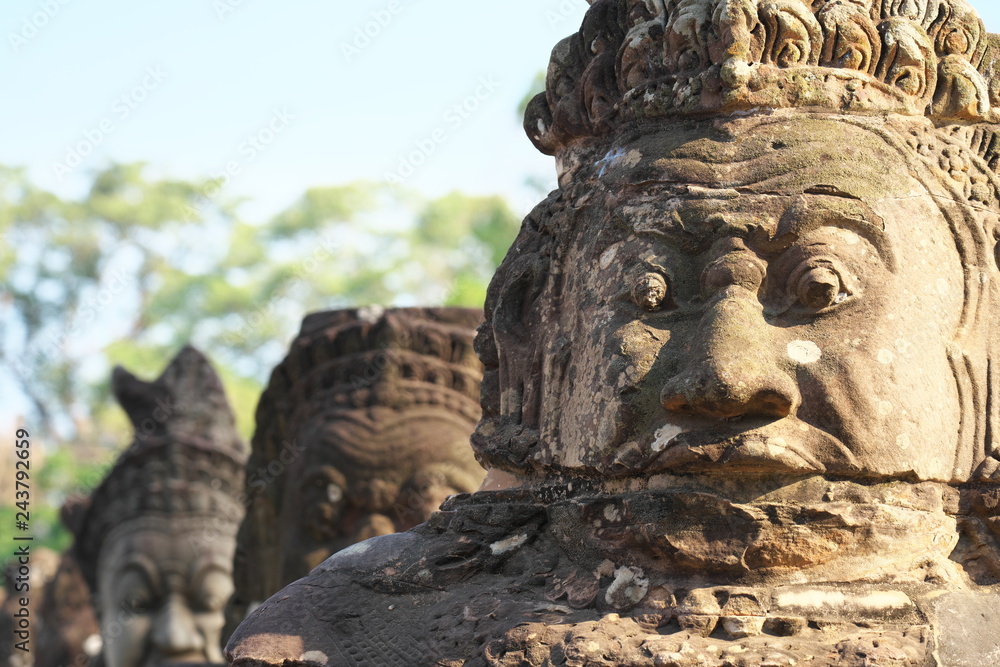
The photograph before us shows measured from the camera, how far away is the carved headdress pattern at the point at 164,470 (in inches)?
341

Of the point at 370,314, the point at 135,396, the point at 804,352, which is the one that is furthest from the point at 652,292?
the point at 135,396

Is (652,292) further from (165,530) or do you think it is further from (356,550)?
(165,530)

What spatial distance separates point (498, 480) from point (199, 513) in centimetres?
586

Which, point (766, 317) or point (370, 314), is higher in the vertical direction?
point (370, 314)

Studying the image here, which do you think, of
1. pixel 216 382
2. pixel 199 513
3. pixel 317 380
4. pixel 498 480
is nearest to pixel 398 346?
pixel 317 380

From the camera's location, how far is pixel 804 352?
2.79m

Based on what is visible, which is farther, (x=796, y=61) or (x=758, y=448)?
(x=796, y=61)

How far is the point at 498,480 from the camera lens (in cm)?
336

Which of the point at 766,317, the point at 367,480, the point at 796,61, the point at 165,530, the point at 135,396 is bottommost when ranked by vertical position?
the point at 766,317

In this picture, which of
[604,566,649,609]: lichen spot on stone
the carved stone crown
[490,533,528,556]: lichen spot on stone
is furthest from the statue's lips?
the carved stone crown

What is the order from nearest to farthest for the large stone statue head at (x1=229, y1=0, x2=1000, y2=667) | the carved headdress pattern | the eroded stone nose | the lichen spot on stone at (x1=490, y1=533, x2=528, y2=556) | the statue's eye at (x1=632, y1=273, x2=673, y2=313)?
the large stone statue head at (x1=229, y1=0, x2=1000, y2=667)
the statue's eye at (x1=632, y1=273, x2=673, y2=313)
the lichen spot on stone at (x1=490, y1=533, x2=528, y2=556)
the eroded stone nose
the carved headdress pattern

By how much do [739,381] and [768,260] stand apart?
1.37 feet

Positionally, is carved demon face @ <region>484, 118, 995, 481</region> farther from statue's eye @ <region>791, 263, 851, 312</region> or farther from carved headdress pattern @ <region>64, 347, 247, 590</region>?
carved headdress pattern @ <region>64, 347, 247, 590</region>

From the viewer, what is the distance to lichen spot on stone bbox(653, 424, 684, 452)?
108 inches
